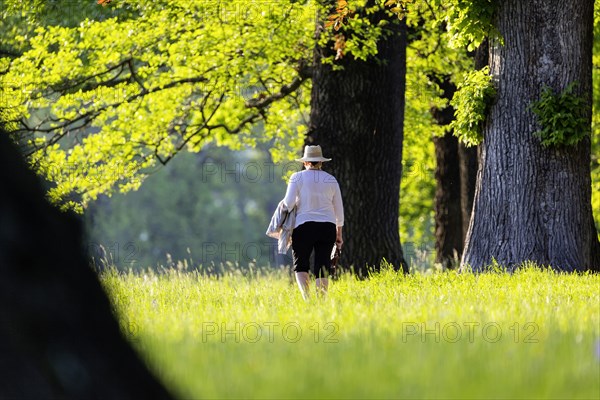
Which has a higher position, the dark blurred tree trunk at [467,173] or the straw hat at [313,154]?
the straw hat at [313,154]

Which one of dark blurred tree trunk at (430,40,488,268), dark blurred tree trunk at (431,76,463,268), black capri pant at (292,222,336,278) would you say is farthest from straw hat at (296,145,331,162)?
dark blurred tree trunk at (431,76,463,268)

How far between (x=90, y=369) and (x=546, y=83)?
10371mm

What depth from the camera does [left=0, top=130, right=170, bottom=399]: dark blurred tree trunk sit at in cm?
280

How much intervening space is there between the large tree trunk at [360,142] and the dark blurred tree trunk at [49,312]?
470 inches

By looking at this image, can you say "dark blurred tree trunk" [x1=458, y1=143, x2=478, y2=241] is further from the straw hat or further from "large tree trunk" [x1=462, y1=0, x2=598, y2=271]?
the straw hat

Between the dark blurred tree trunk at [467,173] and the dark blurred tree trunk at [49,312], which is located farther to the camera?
the dark blurred tree trunk at [467,173]

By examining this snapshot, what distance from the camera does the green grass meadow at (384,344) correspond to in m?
4.49

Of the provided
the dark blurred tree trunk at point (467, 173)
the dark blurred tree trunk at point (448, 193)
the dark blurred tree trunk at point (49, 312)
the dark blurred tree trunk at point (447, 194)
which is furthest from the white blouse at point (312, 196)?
the dark blurred tree trunk at point (447, 194)

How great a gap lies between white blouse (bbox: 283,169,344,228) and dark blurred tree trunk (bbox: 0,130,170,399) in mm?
7501

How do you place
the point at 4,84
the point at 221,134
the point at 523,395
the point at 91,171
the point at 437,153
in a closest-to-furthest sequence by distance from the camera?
the point at 523,395, the point at 4,84, the point at 91,171, the point at 221,134, the point at 437,153

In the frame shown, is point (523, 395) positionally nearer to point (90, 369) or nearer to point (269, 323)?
point (90, 369)

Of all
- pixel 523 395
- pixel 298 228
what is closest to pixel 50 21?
pixel 298 228

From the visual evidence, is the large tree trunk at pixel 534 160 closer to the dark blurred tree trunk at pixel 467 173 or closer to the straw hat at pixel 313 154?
the straw hat at pixel 313 154

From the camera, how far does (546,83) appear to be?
40.4ft
